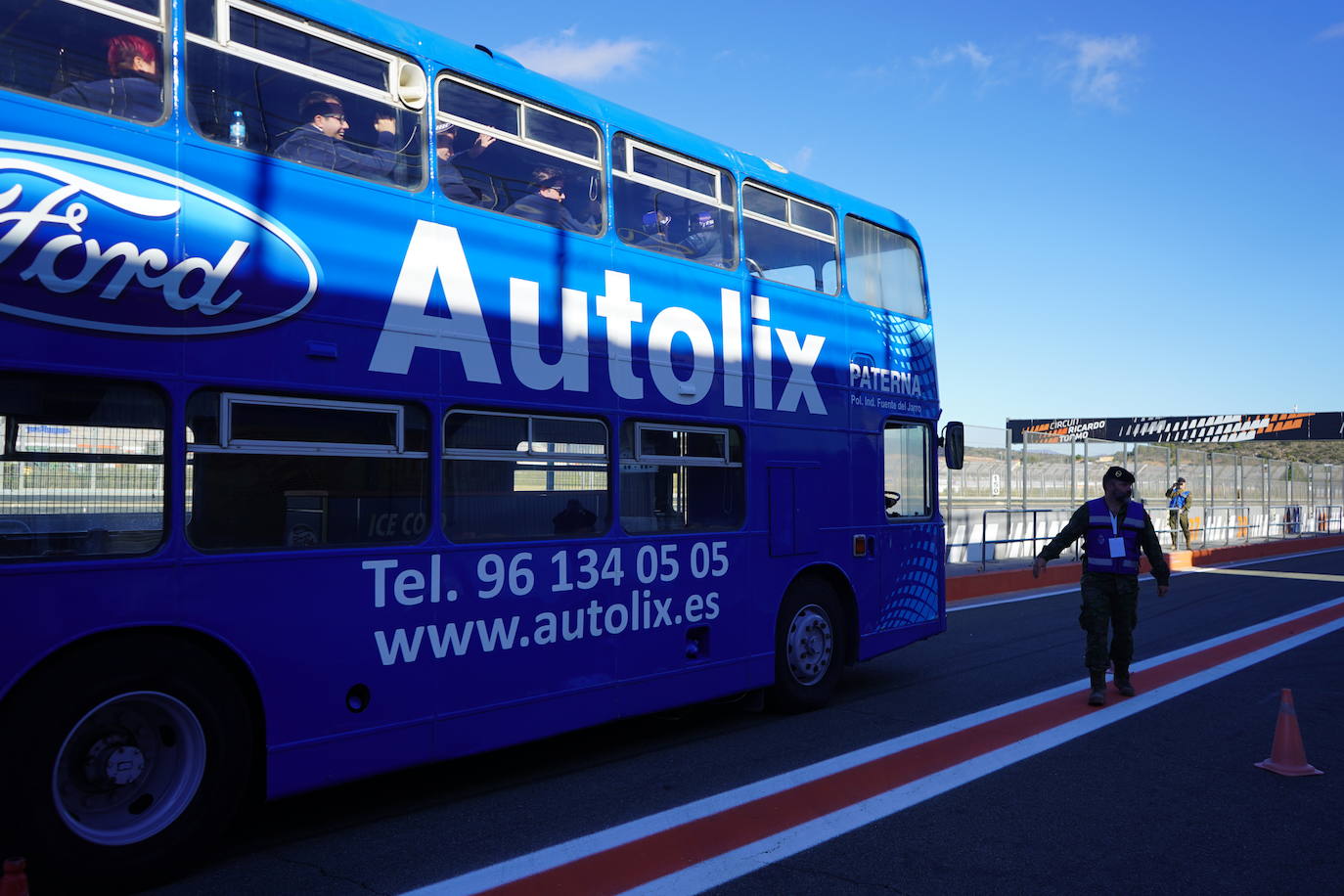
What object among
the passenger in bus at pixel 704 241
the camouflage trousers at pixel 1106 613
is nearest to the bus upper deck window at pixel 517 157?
the passenger in bus at pixel 704 241

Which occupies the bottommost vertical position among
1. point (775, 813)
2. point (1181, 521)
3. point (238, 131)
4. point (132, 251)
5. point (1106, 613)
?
point (775, 813)

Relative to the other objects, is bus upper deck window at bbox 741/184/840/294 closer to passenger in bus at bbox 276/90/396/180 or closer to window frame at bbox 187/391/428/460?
passenger in bus at bbox 276/90/396/180

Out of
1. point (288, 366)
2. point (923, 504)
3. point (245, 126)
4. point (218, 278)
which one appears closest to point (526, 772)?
point (288, 366)

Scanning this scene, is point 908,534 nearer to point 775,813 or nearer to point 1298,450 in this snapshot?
→ point 775,813

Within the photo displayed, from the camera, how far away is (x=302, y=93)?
16.3 feet

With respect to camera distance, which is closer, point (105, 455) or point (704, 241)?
point (105, 455)

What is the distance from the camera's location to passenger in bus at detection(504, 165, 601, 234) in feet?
19.5

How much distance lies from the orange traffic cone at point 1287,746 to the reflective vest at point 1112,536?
82.4 inches

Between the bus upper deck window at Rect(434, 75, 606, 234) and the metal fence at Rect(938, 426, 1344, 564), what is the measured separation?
9.44 m

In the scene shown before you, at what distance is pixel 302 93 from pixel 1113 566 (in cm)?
669

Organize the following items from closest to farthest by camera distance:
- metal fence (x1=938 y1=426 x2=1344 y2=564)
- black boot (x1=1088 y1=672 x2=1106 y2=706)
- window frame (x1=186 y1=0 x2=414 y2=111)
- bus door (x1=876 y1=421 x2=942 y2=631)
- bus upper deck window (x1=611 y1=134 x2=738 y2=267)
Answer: window frame (x1=186 y1=0 x2=414 y2=111) → bus upper deck window (x1=611 y1=134 x2=738 y2=267) → black boot (x1=1088 y1=672 x2=1106 y2=706) → bus door (x1=876 y1=421 x2=942 y2=631) → metal fence (x1=938 y1=426 x2=1344 y2=564)

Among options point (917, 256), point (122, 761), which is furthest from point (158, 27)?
point (917, 256)

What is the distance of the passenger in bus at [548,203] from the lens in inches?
234

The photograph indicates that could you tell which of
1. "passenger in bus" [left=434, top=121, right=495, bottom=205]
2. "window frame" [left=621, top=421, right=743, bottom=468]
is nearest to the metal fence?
"window frame" [left=621, top=421, right=743, bottom=468]
